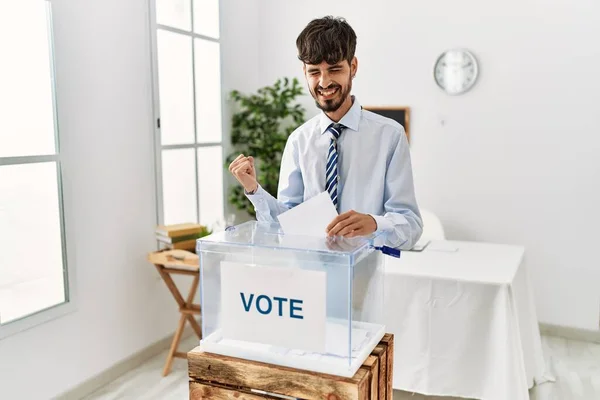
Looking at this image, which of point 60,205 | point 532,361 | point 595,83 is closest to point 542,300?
point 532,361

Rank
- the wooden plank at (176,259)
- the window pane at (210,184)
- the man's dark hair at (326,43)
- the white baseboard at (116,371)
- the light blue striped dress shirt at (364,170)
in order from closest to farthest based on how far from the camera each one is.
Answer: the man's dark hair at (326,43) < the light blue striped dress shirt at (364,170) < the white baseboard at (116,371) < the wooden plank at (176,259) < the window pane at (210,184)

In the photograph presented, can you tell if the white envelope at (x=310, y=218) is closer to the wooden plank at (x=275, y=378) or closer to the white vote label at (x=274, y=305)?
the white vote label at (x=274, y=305)

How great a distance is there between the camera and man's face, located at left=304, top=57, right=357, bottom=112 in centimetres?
148

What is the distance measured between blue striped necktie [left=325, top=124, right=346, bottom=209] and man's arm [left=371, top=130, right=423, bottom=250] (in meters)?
0.14

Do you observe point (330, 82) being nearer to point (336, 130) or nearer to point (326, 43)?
point (326, 43)

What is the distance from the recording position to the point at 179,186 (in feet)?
12.5

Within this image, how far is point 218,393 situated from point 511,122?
10.6 ft

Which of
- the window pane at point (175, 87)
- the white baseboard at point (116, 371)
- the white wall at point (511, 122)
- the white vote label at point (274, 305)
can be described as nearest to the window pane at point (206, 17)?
the window pane at point (175, 87)

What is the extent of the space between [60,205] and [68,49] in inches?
30.0

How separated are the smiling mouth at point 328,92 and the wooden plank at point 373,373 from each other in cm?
65

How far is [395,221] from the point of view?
1.52m

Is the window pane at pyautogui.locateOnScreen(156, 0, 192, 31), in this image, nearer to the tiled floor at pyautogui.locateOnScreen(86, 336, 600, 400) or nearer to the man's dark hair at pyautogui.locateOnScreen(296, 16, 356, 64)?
the tiled floor at pyautogui.locateOnScreen(86, 336, 600, 400)

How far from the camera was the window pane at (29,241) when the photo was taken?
8.64 feet

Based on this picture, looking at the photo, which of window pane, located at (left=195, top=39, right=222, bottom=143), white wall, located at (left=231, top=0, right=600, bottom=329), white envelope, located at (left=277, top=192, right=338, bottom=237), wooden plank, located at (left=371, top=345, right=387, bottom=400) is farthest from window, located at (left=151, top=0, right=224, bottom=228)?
wooden plank, located at (left=371, top=345, right=387, bottom=400)
